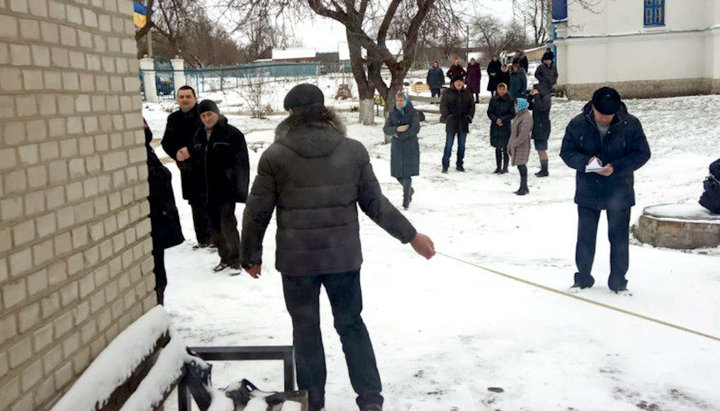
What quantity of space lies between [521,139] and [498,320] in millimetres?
6048

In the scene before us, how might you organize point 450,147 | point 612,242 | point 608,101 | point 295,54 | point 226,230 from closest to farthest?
point 608,101 → point 612,242 → point 226,230 → point 450,147 → point 295,54

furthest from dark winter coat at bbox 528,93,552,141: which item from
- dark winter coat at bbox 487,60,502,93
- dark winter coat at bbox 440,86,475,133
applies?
dark winter coat at bbox 487,60,502,93

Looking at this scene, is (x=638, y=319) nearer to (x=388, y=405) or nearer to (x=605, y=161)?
(x=605, y=161)

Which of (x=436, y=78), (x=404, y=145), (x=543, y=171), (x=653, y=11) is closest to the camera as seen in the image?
(x=404, y=145)

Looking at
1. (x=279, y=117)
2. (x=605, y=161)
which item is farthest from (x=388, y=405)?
(x=279, y=117)

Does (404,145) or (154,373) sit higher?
(404,145)

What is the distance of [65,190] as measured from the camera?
2.41 m

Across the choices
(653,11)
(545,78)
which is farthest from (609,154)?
(653,11)

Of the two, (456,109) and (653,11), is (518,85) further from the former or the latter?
(653,11)

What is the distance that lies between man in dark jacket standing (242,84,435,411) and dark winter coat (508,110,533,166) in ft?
24.0

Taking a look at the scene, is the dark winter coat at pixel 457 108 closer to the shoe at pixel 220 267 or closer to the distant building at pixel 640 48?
the shoe at pixel 220 267

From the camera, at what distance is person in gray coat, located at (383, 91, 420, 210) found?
9430 millimetres

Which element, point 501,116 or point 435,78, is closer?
point 501,116

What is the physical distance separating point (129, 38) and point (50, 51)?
735mm
